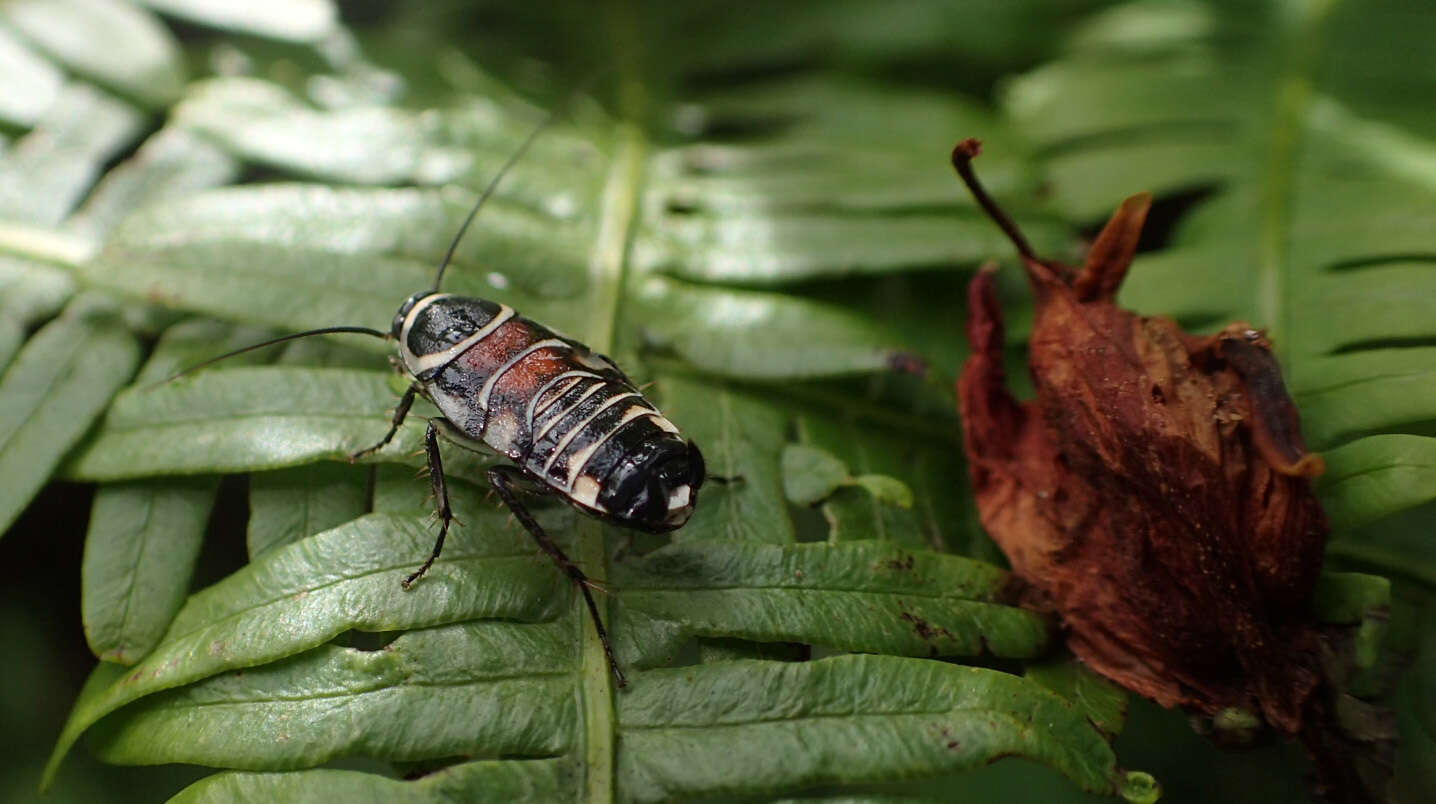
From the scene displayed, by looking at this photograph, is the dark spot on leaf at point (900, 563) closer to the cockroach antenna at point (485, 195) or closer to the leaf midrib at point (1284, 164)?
the leaf midrib at point (1284, 164)

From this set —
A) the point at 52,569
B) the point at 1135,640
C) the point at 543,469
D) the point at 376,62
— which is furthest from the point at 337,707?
the point at 376,62

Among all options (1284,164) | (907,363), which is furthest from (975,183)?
(1284,164)

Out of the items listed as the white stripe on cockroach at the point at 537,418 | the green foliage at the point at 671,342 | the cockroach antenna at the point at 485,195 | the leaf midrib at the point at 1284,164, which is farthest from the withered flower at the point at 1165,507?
the cockroach antenna at the point at 485,195

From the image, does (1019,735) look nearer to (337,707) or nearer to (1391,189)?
(337,707)

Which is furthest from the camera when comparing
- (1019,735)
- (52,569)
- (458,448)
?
(52,569)

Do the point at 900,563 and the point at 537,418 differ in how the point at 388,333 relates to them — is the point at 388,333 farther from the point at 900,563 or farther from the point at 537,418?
the point at 900,563

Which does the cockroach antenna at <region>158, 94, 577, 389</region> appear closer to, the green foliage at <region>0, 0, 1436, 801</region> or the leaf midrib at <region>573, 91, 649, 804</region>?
the green foliage at <region>0, 0, 1436, 801</region>

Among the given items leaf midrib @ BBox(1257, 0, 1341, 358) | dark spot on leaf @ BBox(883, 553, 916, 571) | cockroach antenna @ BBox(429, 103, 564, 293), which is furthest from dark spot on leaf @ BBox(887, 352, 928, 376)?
cockroach antenna @ BBox(429, 103, 564, 293)
